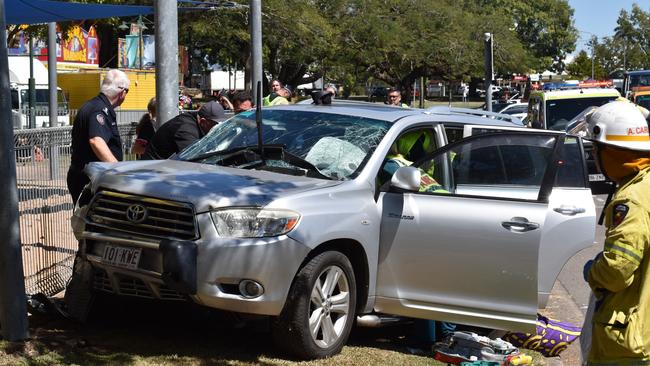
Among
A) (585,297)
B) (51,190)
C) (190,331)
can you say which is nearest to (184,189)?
(190,331)

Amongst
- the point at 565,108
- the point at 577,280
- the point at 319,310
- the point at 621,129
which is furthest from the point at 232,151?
the point at 565,108

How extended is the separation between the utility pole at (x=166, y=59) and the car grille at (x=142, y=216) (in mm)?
2813

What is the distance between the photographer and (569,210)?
6.16 m

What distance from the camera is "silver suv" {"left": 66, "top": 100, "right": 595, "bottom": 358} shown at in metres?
5.52

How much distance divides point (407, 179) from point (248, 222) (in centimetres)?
114

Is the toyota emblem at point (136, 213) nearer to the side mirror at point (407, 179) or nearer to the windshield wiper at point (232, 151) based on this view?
the windshield wiper at point (232, 151)

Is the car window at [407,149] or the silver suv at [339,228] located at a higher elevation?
the car window at [407,149]

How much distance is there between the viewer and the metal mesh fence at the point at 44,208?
297 inches

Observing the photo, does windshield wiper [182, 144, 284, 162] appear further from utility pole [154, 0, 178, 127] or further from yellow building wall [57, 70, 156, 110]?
yellow building wall [57, 70, 156, 110]

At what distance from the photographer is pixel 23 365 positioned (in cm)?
535

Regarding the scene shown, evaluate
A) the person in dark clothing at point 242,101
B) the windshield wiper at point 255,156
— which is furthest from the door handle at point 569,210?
the person in dark clothing at point 242,101

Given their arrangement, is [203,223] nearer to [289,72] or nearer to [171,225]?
[171,225]

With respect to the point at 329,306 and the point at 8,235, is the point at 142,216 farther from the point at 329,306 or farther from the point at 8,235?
the point at 329,306

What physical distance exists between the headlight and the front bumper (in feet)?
0.13
